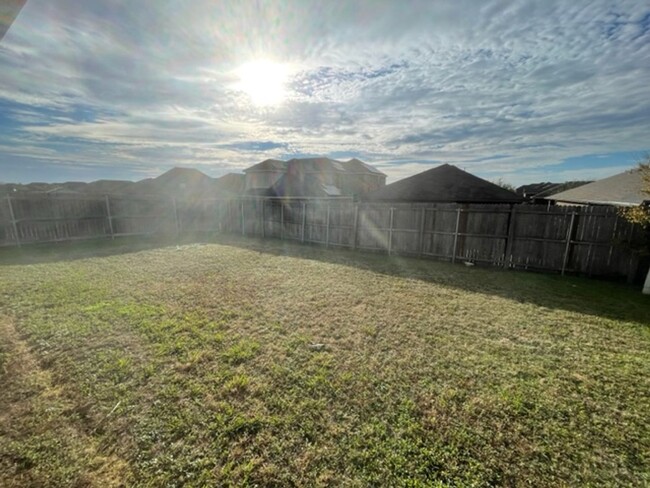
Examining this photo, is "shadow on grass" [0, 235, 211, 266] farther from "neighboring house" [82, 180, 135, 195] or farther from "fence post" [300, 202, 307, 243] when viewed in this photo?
"neighboring house" [82, 180, 135, 195]

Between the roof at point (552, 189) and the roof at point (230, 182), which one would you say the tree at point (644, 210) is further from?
the roof at point (230, 182)

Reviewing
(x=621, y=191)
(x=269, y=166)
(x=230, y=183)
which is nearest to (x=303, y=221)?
(x=621, y=191)

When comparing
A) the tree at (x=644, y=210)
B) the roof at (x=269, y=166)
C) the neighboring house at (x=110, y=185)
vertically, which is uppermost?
the roof at (x=269, y=166)

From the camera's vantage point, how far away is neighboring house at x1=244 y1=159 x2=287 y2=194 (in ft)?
101

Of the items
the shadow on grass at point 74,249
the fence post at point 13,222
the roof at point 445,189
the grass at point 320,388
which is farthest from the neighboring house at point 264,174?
the grass at point 320,388

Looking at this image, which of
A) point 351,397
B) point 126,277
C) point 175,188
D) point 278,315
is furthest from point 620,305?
point 175,188

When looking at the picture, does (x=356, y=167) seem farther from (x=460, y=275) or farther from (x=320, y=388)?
(x=320, y=388)

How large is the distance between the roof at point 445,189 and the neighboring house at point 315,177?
1152 centimetres

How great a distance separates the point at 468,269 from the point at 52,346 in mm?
8889

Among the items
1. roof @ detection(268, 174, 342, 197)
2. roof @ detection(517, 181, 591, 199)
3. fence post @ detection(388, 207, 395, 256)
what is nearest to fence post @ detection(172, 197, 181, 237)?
roof @ detection(268, 174, 342, 197)

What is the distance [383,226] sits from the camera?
1012 centimetres

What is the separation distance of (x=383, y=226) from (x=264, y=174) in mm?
23606

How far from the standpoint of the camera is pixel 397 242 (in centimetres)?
988

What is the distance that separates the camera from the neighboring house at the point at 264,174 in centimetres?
3069
